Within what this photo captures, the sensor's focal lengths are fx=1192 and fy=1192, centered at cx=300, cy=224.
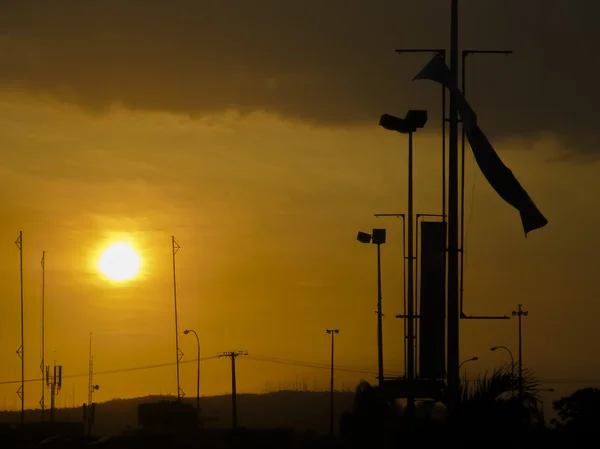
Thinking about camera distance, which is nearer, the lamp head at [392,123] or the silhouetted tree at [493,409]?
the silhouetted tree at [493,409]

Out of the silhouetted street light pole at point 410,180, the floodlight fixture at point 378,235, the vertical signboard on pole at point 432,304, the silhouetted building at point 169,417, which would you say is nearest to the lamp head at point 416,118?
the silhouetted street light pole at point 410,180

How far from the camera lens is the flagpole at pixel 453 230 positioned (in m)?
22.3

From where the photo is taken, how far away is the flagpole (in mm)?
22328

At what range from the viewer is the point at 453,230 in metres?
22.8

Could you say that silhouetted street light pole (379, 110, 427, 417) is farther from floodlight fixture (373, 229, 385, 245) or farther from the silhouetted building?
the silhouetted building

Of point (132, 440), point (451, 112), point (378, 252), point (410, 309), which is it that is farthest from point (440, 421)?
point (378, 252)

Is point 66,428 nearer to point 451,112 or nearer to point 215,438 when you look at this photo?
point 215,438

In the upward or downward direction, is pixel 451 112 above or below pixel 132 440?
above

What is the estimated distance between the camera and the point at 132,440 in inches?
2338

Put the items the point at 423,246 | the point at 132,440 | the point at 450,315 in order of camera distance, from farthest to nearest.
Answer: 1. the point at 132,440
2. the point at 423,246
3. the point at 450,315

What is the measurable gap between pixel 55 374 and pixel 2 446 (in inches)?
3423

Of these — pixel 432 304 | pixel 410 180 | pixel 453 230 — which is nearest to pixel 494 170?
pixel 453 230

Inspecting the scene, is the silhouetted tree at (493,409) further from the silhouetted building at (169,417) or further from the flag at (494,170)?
the silhouetted building at (169,417)

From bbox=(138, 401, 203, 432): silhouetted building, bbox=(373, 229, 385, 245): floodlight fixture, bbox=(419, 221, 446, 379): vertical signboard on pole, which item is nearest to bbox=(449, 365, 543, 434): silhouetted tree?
bbox=(419, 221, 446, 379): vertical signboard on pole
